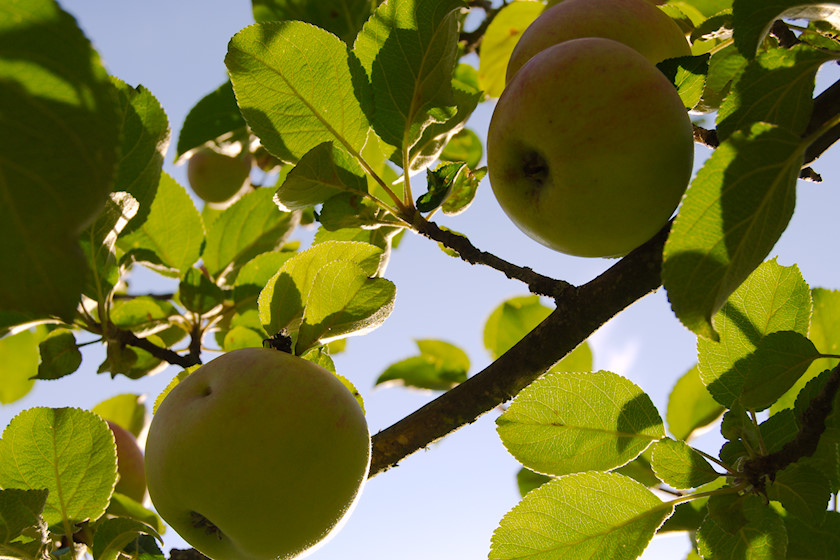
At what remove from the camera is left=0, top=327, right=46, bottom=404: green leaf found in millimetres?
2115

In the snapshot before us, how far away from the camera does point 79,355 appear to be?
148cm

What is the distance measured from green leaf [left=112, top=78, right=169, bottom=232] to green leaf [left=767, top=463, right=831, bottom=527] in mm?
1141

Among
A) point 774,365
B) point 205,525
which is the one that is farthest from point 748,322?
point 205,525

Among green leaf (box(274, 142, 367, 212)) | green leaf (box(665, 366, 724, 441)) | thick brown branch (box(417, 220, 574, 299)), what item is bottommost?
green leaf (box(274, 142, 367, 212))

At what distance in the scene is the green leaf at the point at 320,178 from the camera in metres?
1.00

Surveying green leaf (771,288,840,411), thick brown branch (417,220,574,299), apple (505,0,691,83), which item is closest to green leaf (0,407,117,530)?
thick brown branch (417,220,574,299)

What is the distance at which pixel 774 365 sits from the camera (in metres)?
0.98

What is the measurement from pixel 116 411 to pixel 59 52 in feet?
6.28

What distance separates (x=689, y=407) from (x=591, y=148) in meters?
0.83

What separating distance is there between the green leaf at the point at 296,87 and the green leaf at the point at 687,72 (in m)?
0.45

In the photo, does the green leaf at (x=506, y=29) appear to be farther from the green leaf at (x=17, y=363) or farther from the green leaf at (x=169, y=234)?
the green leaf at (x=17, y=363)

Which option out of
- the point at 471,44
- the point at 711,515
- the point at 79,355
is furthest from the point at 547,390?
the point at 471,44

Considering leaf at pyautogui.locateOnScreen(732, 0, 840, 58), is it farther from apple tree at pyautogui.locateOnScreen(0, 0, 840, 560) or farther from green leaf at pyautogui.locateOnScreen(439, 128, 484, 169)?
green leaf at pyautogui.locateOnScreen(439, 128, 484, 169)

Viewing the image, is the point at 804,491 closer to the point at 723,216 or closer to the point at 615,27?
the point at 723,216
